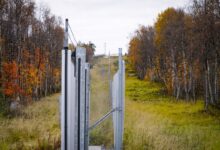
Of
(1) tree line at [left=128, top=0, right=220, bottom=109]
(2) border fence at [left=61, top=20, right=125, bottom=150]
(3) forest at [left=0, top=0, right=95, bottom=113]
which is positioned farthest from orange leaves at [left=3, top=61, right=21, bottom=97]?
(2) border fence at [left=61, top=20, right=125, bottom=150]

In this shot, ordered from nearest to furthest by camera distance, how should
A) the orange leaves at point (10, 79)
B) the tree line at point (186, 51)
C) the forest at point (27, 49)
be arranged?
the tree line at point (186, 51)
the orange leaves at point (10, 79)
the forest at point (27, 49)

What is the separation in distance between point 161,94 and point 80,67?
3356 centimetres

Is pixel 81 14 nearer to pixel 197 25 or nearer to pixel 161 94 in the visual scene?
pixel 197 25

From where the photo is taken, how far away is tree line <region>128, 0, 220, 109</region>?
2053 cm

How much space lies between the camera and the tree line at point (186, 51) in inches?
808

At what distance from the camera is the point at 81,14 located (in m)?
20.9

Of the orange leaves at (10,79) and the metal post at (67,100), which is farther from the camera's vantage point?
the orange leaves at (10,79)

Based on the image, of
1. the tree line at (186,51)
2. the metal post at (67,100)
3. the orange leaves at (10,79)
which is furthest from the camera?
the orange leaves at (10,79)

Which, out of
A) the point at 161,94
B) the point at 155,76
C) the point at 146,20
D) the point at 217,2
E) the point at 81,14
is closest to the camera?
the point at 217,2

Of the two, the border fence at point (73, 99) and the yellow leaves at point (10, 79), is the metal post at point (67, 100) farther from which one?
the yellow leaves at point (10, 79)

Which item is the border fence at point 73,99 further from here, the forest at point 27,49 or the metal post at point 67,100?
the forest at point 27,49

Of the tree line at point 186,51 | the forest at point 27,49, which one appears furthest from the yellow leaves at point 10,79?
the tree line at point 186,51

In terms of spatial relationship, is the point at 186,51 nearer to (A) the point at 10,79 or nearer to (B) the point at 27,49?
(B) the point at 27,49

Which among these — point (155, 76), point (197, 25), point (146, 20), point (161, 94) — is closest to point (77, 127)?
point (197, 25)
